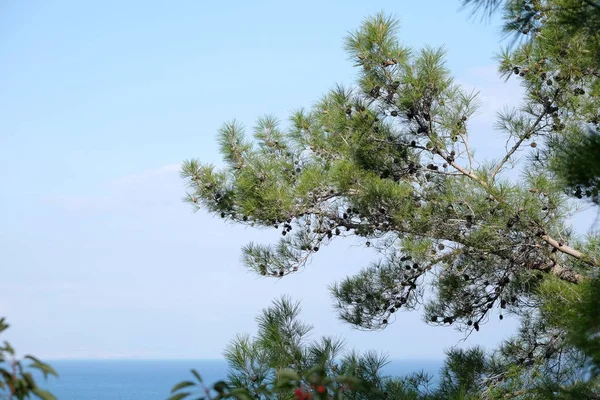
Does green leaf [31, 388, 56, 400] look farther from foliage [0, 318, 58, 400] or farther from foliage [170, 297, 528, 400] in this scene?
foliage [170, 297, 528, 400]

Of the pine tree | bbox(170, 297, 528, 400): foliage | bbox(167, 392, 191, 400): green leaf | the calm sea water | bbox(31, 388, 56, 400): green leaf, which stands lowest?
bbox(167, 392, 191, 400): green leaf

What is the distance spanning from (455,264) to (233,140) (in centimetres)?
153

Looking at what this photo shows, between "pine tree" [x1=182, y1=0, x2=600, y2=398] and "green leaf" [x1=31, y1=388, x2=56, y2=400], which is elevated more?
"pine tree" [x1=182, y1=0, x2=600, y2=398]

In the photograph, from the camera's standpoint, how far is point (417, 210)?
11.7 ft

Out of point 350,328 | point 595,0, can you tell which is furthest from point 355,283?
point 595,0

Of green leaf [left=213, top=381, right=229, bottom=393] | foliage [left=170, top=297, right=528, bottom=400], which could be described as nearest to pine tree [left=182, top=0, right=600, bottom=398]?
foliage [left=170, top=297, right=528, bottom=400]

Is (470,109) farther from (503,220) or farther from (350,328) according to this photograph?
(350,328)

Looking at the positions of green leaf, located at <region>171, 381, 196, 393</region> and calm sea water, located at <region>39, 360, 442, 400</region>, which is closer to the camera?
green leaf, located at <region>171, 381, 196, 393</region>

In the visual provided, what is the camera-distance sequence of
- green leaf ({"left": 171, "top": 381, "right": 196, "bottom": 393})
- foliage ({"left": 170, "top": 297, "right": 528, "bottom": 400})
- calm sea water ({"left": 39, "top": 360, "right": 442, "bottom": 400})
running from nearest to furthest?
green leaf ({"left": 171, "top": 381, "right": 196, "bottom": 393})
foliage ({"left": 170, "top": 297, "right": 528, "bottom": 400})
calm sea water ({"left": 39, "top": 360, "right": 442, "bottom": 400})

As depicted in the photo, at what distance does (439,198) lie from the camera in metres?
3.59

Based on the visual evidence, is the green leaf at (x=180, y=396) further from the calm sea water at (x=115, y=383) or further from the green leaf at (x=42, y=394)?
the green leaf at (x=42, y=394)

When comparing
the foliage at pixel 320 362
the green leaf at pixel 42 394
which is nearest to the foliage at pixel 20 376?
the green leaf at pixel 42 394

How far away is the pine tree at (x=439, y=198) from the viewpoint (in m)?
3.44

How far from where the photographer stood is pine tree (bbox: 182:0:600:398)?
3.44 metres
